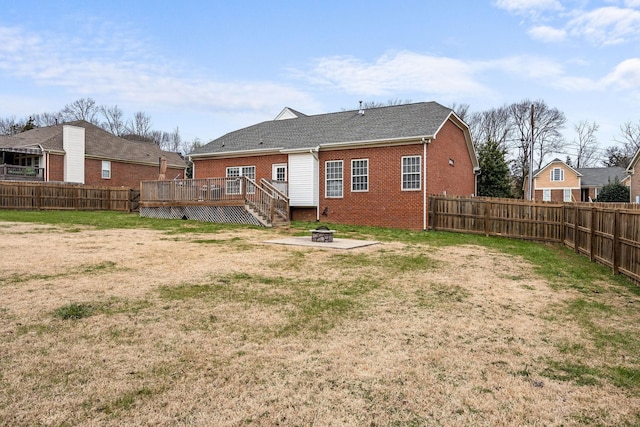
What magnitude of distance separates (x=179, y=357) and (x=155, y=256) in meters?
5.75

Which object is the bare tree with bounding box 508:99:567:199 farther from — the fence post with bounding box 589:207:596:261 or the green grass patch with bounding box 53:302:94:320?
the green grass patch with bounding box 53:302:94:320

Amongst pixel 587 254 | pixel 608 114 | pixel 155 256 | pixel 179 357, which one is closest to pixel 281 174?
pixel 155 256

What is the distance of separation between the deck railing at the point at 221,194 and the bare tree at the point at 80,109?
135 feet

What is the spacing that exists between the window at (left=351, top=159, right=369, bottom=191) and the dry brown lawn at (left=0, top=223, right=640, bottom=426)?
10.6 meters

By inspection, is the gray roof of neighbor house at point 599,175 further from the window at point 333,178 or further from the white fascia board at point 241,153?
the white fascia board at point 241,153

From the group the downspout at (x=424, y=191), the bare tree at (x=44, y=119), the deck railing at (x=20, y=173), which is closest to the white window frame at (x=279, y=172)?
the downspout at (x=424, y=191)

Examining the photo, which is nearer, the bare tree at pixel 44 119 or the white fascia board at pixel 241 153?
the white fascia board at pixel 241 153

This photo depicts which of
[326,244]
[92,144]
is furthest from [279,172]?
[92,144]

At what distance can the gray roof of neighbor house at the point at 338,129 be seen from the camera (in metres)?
17.7

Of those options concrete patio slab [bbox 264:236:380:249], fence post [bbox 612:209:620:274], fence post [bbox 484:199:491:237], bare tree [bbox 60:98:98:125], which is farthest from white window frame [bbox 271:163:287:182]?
bare tree [bbox 60:98:98:125]

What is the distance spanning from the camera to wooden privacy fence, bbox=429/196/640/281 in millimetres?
7754

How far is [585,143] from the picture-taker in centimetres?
5403

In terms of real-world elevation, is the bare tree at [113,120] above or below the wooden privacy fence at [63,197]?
above

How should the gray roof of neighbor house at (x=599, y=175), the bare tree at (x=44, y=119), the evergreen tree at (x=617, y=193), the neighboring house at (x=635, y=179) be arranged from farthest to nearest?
1. the bare tree at (x=44, y=119)
2. the gray roof of neighbor house at (x=599, y=175)
3. the evergreen tree at (x=617, y=193)
4. the neighboring house at (x=635, y=179)
